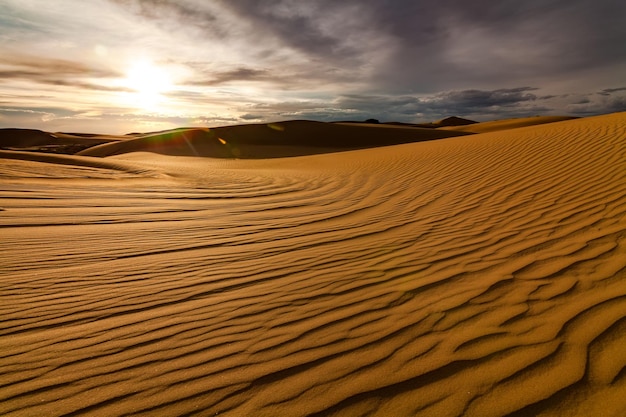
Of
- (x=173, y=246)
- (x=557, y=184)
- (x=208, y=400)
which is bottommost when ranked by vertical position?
(x=208, y=400)

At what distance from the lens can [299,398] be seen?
1.84 metres

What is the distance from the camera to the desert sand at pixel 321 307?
186 cm

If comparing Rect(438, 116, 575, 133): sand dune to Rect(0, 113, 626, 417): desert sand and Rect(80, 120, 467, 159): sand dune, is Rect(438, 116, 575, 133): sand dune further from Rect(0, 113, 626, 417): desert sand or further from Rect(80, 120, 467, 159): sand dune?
Rect(0, 113, 626, 417): desert sand

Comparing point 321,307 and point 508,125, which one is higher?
point 508,125

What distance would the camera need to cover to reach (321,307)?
274 centimetres

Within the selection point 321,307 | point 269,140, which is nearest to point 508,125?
point 269,140

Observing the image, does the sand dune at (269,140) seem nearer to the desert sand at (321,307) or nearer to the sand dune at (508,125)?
the sand dune at (508,125)

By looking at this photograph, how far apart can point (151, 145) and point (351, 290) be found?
4022 centimetres

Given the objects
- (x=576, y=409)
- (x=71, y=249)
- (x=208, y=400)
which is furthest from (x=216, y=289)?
(x=576, y=409)

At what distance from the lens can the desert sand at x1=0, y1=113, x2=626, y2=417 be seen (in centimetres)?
186

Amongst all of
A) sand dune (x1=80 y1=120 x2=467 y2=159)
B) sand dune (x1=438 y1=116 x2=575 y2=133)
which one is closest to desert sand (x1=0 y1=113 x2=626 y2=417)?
sand dune (x1=80 y1=120 x2=467 y2=159)

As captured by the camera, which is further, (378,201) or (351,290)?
(378,201)

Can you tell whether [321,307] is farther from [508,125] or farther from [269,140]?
[508,125]

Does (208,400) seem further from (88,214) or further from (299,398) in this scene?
(88,214)
